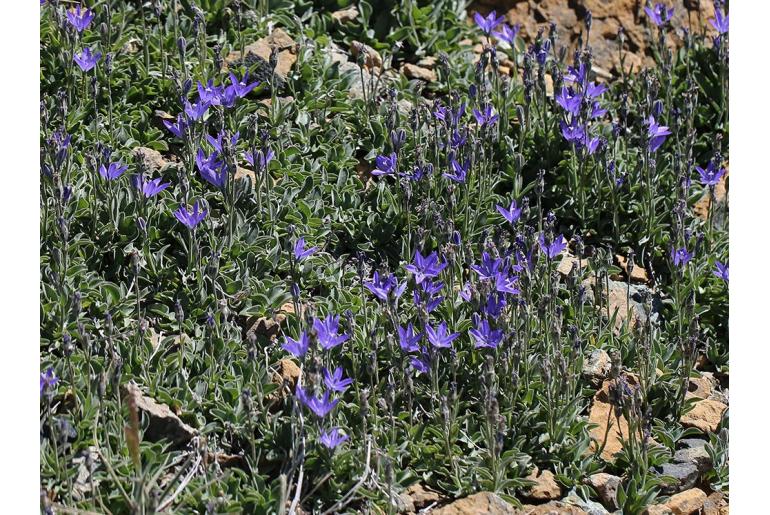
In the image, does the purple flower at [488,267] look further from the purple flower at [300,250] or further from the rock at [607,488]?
the rock at [607,488]

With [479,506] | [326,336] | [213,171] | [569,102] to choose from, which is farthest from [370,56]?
[479,506]

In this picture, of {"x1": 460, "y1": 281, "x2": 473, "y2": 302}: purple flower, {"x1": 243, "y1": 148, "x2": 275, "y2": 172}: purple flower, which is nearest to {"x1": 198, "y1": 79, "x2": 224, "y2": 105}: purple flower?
{"x1": 243, "y1": 148, "x2": 275, "y2": 172}: purple flower

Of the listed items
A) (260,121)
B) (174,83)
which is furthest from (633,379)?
(174,83)

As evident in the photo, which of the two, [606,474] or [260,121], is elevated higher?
[260,121]

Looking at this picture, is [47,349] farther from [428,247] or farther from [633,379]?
[633,379]

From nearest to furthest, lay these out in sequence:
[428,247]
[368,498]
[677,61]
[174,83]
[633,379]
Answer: [368,498], [633,379], [428,247], [174,83], [677,61]

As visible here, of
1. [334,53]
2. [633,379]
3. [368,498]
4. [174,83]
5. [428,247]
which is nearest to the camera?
[368,498]

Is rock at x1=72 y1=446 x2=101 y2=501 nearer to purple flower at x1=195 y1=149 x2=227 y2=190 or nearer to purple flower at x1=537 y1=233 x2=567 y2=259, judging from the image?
purple flower at x1=195 y1=149 x2=227 y2=190
